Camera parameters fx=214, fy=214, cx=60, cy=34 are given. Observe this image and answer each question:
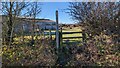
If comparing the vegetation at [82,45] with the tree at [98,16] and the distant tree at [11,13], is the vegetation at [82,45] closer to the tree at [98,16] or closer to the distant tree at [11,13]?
the tree at [98,16]

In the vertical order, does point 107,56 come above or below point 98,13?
below

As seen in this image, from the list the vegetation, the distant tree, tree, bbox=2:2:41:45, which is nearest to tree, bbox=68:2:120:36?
the vegetation

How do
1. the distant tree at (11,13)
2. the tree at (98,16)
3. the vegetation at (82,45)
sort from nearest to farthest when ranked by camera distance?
the vegetation at (82,45) → the tree at (98,16) → the distant tree at (11,13)

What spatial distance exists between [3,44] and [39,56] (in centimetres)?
104

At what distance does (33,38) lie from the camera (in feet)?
17.9

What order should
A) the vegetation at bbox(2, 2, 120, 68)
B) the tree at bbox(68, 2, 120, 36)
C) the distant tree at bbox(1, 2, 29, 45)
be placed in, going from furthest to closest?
the distant tree at bbox(1, 2, 29, 45)
the tree at bbox(68, 2, 120, 36)
the vegetation at bbox(2, 2, 120, 68)

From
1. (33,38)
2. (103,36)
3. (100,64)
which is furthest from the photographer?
(33,38)

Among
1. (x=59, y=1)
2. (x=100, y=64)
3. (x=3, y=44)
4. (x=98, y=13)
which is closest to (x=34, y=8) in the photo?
(x=59, y=1)

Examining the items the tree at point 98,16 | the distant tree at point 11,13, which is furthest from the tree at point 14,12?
the tree at point 98,16

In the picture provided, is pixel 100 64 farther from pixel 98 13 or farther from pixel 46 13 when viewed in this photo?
pixel 46 13

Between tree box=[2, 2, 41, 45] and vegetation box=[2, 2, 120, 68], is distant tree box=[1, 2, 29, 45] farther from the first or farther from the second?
vegetation box=[2, 2, 120, 68]

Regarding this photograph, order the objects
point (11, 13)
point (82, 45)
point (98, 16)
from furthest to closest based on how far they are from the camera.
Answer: point (11, 13)
point (98, 16)
point (82, 45)

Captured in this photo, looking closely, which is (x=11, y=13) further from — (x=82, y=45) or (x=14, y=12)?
(x=82, y=45)

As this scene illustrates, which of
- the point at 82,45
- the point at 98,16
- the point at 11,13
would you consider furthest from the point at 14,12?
the point at 98,16
